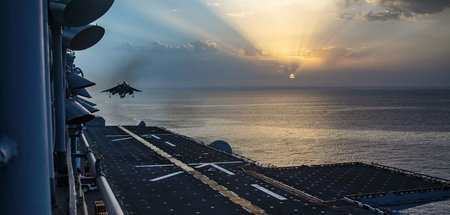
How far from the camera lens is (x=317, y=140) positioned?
85.2 metres

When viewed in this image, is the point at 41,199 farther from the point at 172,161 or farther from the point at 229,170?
the point at 172,161

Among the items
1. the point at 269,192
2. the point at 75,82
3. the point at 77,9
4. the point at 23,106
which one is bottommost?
the point at 269,192

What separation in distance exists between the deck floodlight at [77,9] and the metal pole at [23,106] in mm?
4578

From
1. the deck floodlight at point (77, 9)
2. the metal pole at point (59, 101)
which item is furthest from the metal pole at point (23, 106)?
the metal pole at point (59, 101)

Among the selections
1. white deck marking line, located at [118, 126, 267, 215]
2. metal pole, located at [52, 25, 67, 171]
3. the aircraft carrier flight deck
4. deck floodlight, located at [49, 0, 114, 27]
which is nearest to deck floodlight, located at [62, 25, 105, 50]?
metal pole, located at [52, 25, 67, 171]

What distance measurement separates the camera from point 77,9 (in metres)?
6.77

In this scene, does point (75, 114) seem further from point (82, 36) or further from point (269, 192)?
point (269, 192)

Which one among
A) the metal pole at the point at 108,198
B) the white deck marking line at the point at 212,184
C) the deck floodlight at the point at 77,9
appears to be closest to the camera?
the metal pole at the point at 108,198

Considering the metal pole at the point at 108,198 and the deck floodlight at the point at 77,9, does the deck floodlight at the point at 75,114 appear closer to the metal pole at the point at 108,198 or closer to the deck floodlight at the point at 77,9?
the deck floodlight at the point at 77,9

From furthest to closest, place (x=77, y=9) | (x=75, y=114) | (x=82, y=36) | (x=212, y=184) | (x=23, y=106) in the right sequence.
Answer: (x=212, y=184), (x=75, y=114), (x=82, y=36), (x=77, y=9), (x=23, y=106)

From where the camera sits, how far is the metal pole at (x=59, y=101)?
29.2 ft

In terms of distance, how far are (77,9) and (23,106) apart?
5.12 meters

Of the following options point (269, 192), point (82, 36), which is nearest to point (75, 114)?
point (82, 36)

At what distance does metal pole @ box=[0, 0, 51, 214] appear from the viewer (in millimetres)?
2123
